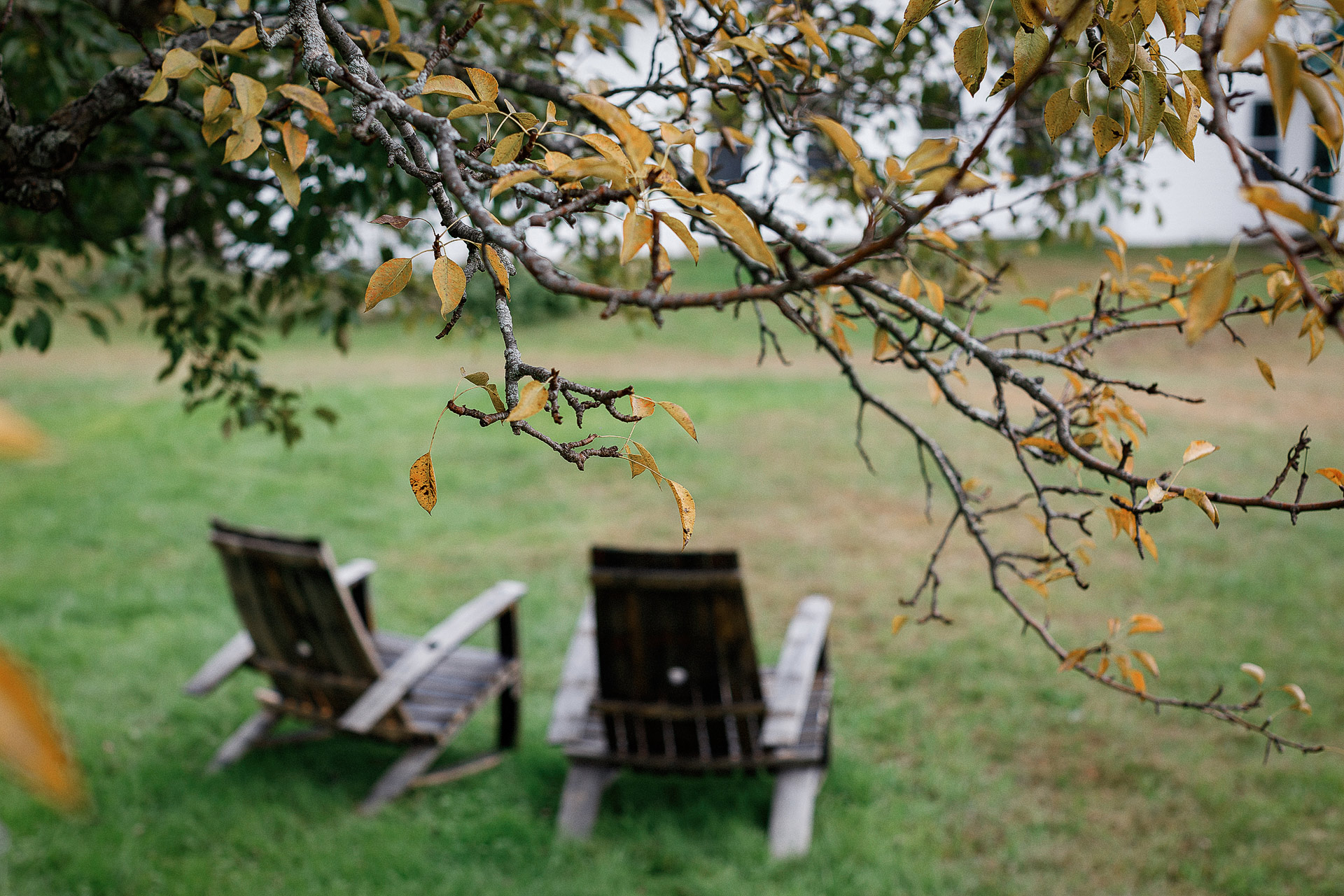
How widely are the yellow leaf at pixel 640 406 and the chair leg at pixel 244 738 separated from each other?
313 centimetres

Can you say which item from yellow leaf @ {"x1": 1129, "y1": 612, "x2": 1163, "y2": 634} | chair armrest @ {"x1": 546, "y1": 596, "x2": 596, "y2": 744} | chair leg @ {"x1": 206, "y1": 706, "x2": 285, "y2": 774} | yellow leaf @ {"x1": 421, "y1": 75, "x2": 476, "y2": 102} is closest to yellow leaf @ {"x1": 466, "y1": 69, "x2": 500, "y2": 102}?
yellow leaf @ {"x1": 421, "y1": 75, "x2": 476, "y2": 102}

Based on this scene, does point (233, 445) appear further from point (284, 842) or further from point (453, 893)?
point (453, 893)

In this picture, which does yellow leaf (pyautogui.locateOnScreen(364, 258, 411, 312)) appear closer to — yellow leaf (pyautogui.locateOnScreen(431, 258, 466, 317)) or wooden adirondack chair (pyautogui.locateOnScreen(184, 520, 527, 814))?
→ yellow leaf (pyautogui.locateOnScreen(431, 258, 466, 317))

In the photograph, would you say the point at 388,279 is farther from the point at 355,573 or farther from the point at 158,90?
the point at 355,573

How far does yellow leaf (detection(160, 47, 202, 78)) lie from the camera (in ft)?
3.26

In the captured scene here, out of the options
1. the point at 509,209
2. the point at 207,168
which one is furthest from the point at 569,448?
the point at 509,209

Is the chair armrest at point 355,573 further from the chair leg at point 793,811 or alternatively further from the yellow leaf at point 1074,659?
the yellow leaf at point 1074,659

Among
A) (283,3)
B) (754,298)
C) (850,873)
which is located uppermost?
(283,3)

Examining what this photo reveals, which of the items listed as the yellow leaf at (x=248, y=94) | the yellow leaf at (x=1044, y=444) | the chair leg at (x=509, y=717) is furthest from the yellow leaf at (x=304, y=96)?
the chair leg at (x=509, y=717)

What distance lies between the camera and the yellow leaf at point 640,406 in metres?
0.82

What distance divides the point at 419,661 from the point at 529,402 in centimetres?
273

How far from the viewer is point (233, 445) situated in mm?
7816

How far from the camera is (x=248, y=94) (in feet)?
3.30

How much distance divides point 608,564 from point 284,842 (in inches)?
55.1
